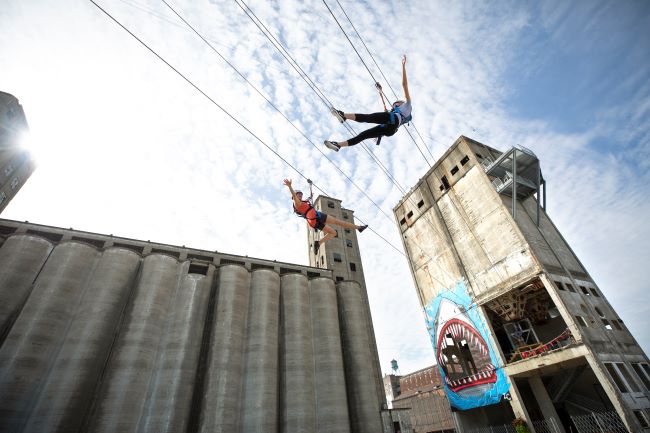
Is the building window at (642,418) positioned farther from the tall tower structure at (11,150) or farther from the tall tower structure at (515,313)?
the tall tower structure at (11,150)

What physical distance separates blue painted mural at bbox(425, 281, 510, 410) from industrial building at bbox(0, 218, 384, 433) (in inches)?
306

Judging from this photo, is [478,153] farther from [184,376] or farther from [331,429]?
[184,376]

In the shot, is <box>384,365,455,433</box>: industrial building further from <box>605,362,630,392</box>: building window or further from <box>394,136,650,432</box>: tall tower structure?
<box>605,362,630,392</box>: building window

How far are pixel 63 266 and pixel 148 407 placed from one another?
34.7 feet

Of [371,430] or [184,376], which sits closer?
[184,376]

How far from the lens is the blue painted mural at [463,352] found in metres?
24.0

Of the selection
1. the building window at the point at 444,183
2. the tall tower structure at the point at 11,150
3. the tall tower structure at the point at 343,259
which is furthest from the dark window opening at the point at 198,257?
the tall tower structure at the point at 11,150

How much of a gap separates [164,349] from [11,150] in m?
45.6

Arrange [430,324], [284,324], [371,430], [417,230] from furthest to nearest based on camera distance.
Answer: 1. [417,230]
2. [430,324]
3. [284,324]
4. [371,430]

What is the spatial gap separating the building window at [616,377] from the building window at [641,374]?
97.2 inches

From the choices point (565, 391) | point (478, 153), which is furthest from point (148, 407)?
point (478, 153)

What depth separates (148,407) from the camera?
16203 mm

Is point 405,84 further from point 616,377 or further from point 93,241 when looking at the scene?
point 93,241

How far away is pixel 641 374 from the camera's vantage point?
20.2 m
